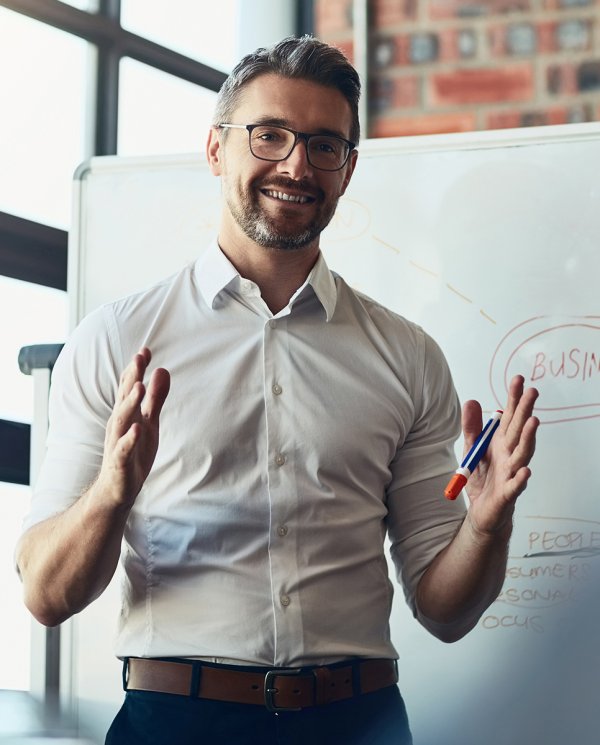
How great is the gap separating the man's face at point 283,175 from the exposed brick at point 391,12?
1.23 meters

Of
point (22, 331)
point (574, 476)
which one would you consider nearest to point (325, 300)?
point (574, 476)

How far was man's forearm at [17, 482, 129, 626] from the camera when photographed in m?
1.36

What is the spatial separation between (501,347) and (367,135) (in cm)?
88

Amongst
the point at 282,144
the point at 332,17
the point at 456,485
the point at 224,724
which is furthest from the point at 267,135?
the point at 332,17

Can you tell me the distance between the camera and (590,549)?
2.02 m

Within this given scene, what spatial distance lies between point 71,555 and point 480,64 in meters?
1.78

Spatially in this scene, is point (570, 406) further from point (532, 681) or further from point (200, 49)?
point (200, 49)

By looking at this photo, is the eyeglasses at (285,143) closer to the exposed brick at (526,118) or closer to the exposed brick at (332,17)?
the exposed brick at (526,118)

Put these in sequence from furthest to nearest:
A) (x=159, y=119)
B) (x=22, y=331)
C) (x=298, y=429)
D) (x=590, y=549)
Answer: (x=159, y=119), (x=22, y=331), (x=590, y=549), (x=298, y=429)

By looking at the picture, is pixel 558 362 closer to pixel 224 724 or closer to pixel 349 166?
pixel 349 166

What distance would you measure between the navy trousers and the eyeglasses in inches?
30.0

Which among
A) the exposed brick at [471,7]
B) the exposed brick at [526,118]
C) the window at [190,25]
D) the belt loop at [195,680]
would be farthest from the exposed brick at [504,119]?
the belt loop at [195,680]

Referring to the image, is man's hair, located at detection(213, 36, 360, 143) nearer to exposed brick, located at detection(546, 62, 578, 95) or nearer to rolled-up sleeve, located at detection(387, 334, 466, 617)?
rolled-up sleeve, located at detection(387, 334, 466, 617)

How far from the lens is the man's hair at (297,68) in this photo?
161cm
